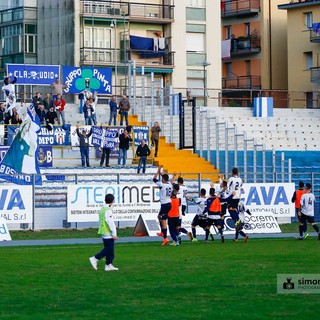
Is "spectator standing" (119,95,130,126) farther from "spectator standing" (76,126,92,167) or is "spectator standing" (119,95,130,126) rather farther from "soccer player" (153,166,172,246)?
"soccer player" (153,166,172,246)

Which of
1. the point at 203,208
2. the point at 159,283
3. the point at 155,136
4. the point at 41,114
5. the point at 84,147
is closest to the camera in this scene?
the point at 159,283

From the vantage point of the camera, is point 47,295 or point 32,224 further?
point 32,224

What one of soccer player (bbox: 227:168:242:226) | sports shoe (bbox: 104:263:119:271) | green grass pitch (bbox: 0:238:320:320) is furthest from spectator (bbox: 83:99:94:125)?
sports shoe (bbox: 104:263:119:271)

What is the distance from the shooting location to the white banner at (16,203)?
3831cm

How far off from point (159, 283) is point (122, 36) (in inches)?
1920

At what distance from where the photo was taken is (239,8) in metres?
80.6

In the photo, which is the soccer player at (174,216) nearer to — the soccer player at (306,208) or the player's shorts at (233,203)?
the player's shorts at (233,203)

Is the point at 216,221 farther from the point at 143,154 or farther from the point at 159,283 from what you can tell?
the point at 159,283

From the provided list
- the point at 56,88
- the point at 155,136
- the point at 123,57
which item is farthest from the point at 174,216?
the point at 123,57

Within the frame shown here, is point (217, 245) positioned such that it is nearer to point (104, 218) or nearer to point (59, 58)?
point (104, 218)

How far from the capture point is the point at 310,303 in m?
17.8

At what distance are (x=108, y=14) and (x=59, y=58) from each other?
12.7 ft

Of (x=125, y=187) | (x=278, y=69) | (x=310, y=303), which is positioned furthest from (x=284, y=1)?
(x=310, y=303)

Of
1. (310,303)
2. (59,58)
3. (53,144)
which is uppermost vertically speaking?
(59,58)
